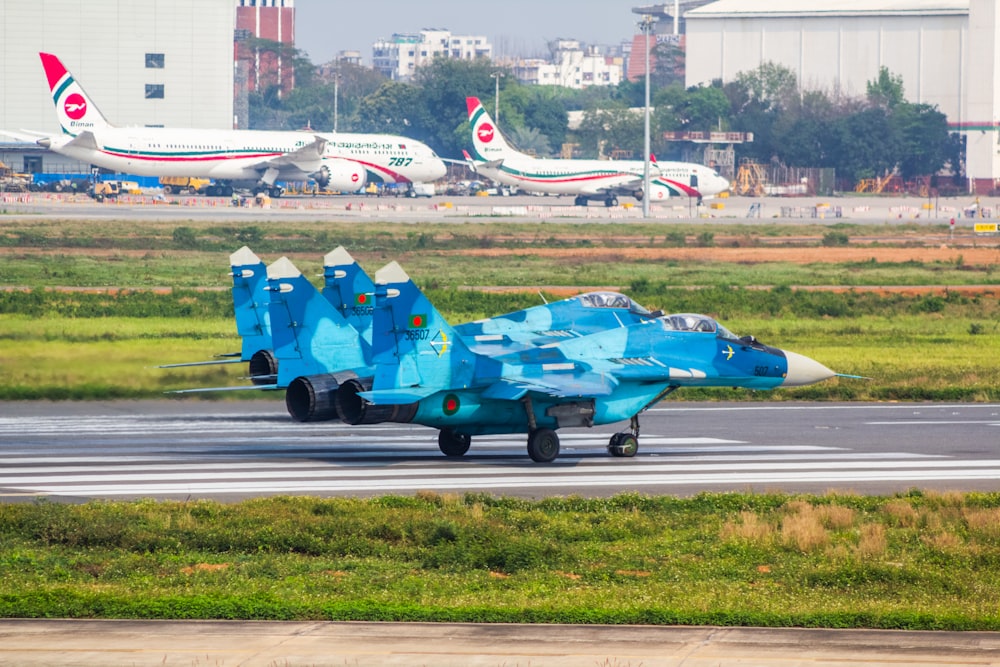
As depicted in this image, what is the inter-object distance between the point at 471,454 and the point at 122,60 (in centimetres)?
13203

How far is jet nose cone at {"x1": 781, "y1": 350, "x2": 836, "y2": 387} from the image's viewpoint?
29391mm

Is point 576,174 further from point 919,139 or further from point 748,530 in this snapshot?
point 748,530

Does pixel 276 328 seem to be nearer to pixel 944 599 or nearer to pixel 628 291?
pixel 944 599

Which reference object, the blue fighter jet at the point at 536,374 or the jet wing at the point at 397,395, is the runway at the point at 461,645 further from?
the blue fighter jet at the point at 536,374

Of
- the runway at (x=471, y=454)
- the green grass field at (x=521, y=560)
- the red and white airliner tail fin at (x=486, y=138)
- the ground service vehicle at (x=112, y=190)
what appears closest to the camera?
the green grass field at (x=521, y=560)

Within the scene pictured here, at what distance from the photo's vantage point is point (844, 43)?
621 feet

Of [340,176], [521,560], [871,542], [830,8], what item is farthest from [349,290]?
[830,8]

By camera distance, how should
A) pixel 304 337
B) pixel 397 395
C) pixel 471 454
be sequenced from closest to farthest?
pixel 397 395 < pixel 304 337 < pixel 471 454

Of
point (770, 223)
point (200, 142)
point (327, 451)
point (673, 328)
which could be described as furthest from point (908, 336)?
point (200, 142)

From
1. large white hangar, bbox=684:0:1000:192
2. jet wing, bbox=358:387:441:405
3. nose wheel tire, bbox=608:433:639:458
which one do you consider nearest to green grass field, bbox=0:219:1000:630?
jet wing, bbox=358:387:441:405

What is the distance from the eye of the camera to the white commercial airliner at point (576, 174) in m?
121

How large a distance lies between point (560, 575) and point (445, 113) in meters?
168

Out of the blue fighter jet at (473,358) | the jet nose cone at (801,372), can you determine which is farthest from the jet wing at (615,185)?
the jet nose cone at (801,372)

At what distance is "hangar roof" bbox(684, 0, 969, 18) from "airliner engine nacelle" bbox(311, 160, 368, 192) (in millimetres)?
88908
